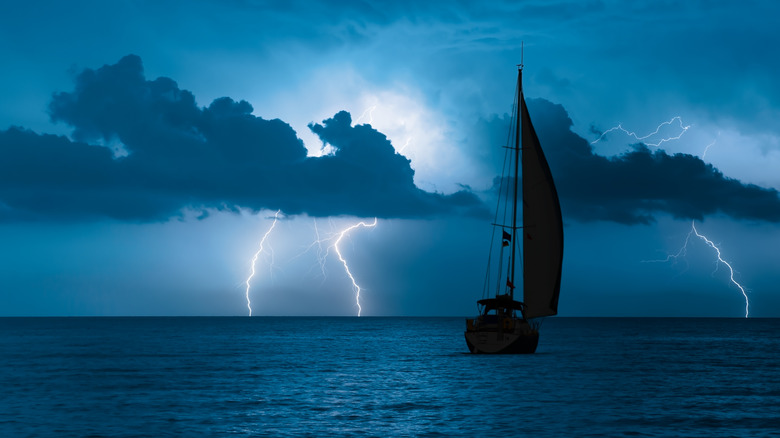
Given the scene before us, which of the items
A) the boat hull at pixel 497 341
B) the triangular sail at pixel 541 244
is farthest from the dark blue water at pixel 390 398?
the triangular sail at pixel 541 244

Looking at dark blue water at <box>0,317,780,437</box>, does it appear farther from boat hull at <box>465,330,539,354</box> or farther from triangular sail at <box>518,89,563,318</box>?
triangular sail at <box>518,89,563,318</box>

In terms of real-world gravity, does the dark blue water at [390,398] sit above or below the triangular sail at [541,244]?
below

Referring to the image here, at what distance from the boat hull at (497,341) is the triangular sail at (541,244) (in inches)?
118

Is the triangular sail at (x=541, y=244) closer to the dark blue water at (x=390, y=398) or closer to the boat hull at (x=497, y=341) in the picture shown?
the boat hull at (x=497, y=341)

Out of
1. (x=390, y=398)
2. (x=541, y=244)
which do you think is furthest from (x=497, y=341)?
(x=390, y=398)

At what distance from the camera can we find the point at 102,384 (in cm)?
5397

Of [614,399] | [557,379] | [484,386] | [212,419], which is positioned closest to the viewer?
[212,419]

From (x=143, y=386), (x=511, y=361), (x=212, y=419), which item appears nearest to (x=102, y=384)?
(x=143, y=386)

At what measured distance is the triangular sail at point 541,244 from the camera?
70.6 metres

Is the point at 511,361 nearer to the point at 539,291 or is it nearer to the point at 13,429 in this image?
the point at 539,291

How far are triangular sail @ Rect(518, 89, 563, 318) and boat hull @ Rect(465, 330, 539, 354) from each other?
3004 millimetres

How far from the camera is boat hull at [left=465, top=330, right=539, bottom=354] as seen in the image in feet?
219

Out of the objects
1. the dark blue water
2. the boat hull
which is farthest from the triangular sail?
the dark blue water

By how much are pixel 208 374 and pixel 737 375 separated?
1597 inches
